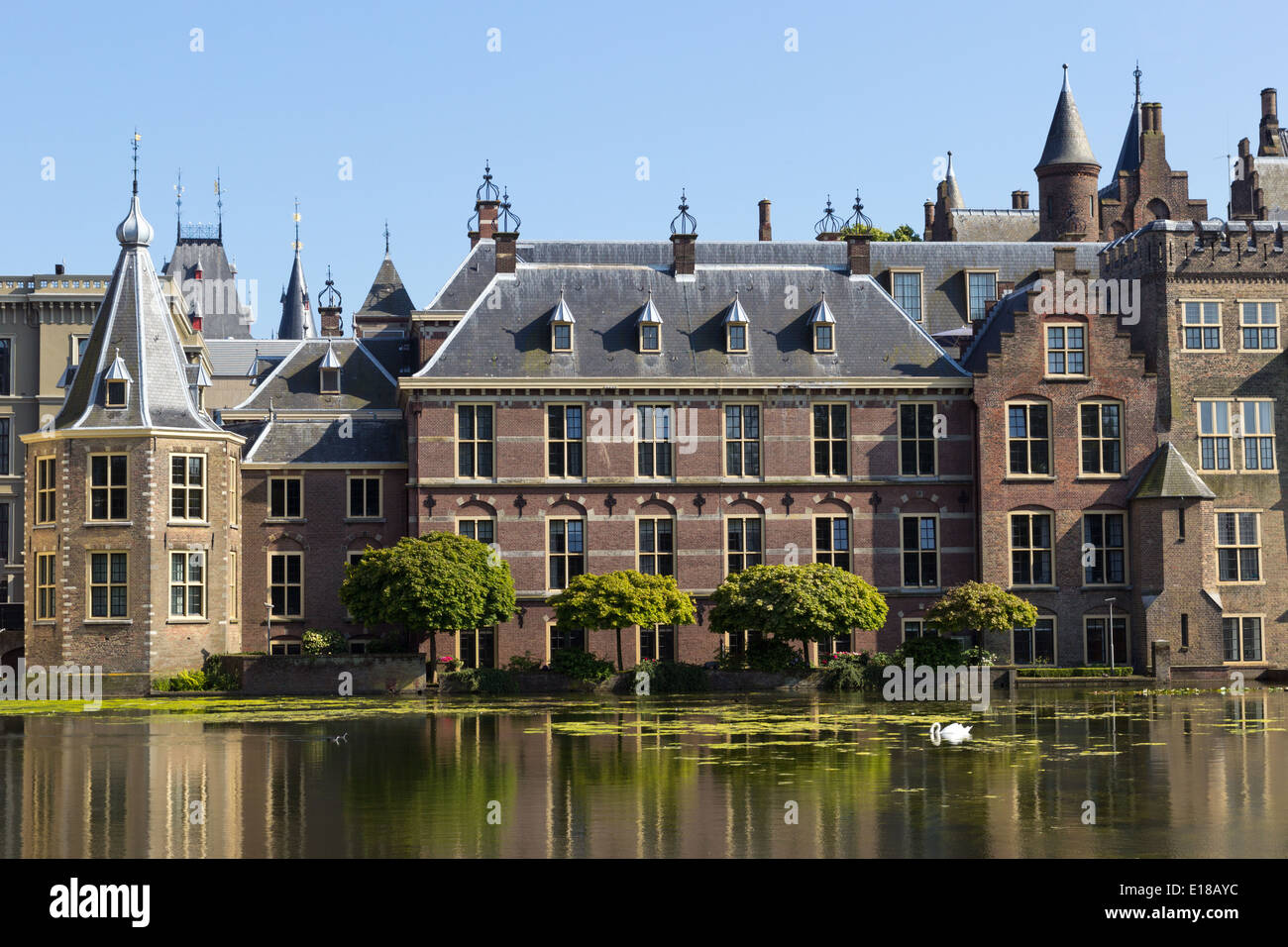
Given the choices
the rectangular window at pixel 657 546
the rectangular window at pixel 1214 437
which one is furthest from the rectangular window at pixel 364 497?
the rectangular window at pixel 1214 437

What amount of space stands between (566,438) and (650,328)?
4.87 metres

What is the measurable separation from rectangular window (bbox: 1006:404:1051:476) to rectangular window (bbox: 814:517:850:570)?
6065 mm

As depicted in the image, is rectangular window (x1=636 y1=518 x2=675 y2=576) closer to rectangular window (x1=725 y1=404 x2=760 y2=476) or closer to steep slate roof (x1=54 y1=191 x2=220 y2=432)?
rectangular window (x1=725 y1=404 x2=760 y2=476)

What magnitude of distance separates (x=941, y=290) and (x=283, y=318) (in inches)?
2690

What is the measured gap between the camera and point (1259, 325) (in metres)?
56.5

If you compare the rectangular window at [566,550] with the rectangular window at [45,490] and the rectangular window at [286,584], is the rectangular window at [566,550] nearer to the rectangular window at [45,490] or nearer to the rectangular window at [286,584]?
the rectangular window at [286,584]

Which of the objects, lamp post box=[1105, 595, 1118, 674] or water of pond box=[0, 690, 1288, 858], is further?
lamp post box=[1105, 595, 1118, 674]

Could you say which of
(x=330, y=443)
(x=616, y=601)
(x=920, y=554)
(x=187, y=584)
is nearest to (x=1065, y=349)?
(x=920, y=554)

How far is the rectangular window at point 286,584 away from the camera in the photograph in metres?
55.3

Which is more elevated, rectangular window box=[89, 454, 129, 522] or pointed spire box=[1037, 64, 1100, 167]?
pointed spire box=[1037, 64, 1100, 167]

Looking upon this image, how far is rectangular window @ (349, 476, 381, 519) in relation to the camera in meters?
56.1

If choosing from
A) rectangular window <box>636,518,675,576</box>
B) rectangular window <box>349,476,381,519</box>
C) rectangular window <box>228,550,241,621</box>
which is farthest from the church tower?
rectangular window <box>636,518,675,576</box>

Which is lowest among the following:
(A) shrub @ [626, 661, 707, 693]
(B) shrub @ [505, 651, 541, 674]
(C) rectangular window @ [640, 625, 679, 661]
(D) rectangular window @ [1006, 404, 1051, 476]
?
(A) shrub @ [626, 661, 707, 693]

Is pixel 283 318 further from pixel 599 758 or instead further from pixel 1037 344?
pixel 599 758
